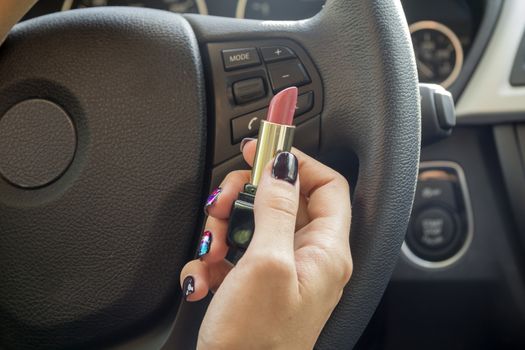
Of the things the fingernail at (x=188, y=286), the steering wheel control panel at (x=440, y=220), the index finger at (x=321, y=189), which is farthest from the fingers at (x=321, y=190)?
the steering wheel control panel at (x=440, y=220)

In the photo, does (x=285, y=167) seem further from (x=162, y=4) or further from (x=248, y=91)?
(x=162, y=4)

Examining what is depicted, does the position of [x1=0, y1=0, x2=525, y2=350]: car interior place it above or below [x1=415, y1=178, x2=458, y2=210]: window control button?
above

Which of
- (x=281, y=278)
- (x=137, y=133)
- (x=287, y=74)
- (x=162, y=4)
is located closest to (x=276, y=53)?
(x=287, y=74)

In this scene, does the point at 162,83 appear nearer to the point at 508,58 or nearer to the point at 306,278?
the point at 306,278

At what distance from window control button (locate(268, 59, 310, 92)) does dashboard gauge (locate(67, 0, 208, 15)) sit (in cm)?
43

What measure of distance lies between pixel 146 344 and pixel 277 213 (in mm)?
266

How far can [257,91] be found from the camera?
1.96 ft

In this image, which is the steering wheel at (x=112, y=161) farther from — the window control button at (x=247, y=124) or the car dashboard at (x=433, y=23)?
the car dashboard at (x=433, y=23)

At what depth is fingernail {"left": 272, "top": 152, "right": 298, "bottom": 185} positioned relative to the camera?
17.4 inches

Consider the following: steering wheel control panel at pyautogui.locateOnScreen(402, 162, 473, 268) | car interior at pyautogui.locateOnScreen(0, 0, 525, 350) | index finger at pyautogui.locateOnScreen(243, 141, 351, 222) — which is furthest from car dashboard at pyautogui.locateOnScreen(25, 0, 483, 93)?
index finger at pyautogui.locateOnScreen(243, 141, 351, 222)

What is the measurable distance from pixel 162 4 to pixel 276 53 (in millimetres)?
488

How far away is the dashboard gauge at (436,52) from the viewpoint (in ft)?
2.96

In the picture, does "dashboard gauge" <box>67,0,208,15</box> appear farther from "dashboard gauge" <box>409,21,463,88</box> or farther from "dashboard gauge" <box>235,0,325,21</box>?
"dashboard gauge" <box>409,21,463,88</box>

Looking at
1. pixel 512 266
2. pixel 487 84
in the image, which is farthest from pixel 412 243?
pixel 487 84
